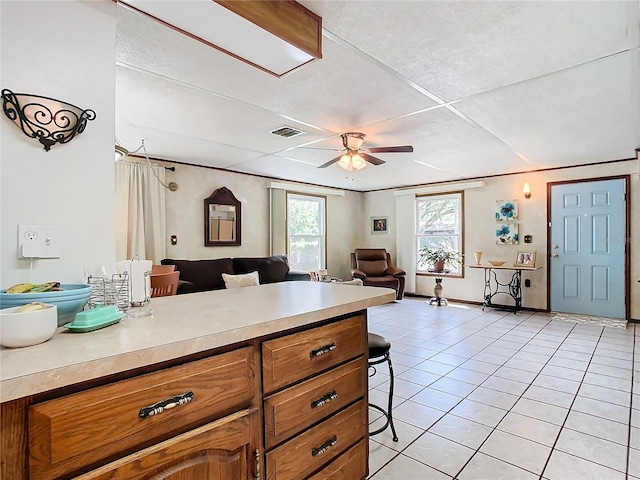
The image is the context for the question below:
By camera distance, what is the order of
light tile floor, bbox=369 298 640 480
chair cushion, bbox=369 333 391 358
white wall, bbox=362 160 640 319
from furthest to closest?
1. white wall, bbox=362 160 640 319
2. chair cushion, bbox=369 333 391 358
3. light tile floor, bbox=369 298 640 480

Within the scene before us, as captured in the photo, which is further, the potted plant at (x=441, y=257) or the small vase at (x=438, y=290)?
the potted plant at (x=441, y=257)

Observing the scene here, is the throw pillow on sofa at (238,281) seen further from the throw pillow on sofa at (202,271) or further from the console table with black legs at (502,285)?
the console table with black legs at (502,285)

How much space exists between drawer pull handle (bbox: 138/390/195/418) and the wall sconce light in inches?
38.2

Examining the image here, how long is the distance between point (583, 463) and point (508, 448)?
362 millimetres

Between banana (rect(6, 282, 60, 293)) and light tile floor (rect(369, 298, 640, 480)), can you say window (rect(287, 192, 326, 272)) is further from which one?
banana (rect(6, 282, 60, 293))

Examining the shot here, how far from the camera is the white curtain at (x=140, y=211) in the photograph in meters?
4.23

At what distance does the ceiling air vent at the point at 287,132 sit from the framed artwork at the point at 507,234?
423cm

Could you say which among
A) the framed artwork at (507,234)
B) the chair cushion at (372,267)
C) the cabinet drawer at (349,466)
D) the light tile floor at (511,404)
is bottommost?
the light tile floor at (511,404)

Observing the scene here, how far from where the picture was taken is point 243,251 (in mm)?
5676

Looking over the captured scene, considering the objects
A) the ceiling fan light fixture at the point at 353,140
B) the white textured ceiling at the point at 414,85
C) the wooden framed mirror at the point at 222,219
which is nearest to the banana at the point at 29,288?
the white textured ceiling at the point at 414,85

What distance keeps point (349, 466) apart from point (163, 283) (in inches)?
59.5

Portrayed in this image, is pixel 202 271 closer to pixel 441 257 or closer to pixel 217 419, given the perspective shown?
pixel 217 419

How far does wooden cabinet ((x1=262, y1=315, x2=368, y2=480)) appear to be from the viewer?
1.15 meters

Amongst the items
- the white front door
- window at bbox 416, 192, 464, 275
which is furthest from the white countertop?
window at bbox 416, 192, 464, 275
